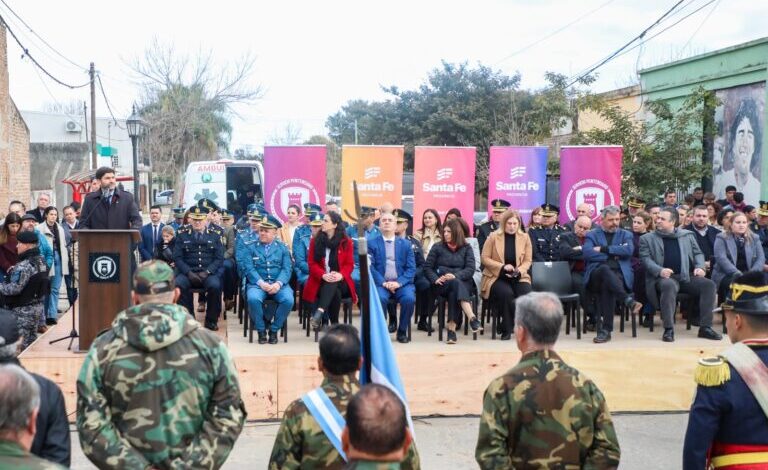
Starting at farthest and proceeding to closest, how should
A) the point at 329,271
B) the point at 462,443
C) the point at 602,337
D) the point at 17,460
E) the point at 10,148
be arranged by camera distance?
the point at 10,148 < the point at 329,271 < the point at 602,337 < the point at 462,443 < the point at 17,460

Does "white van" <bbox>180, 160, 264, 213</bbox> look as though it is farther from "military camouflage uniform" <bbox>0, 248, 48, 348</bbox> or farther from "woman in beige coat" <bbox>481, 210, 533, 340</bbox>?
"woman in beige coat" <bbox>481, 210, 533, 340</bbox>

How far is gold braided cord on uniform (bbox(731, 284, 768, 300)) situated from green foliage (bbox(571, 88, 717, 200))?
15.0 m

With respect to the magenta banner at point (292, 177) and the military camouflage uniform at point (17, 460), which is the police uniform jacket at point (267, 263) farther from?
the military camouflage uniform at point (17, 460)

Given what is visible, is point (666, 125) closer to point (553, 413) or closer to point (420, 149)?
point (420, 149)

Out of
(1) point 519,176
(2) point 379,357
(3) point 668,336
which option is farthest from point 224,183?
(2) point 379,357

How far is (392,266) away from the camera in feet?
32.5

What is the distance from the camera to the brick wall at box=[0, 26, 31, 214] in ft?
79.0

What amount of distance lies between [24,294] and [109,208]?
4.92ft

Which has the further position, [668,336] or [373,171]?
[373,171]

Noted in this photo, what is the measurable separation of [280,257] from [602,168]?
5.87m

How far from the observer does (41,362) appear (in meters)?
8.23

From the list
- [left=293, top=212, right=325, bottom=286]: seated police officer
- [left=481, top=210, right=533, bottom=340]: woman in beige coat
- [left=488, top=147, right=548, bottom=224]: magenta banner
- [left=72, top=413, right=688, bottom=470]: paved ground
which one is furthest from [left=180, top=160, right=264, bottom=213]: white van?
[left=72, top=413, right=688, bottom=470]: paved ground

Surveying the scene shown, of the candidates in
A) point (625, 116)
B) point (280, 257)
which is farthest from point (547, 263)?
point (625, 116)

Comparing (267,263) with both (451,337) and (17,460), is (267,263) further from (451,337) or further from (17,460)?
(17,460)
